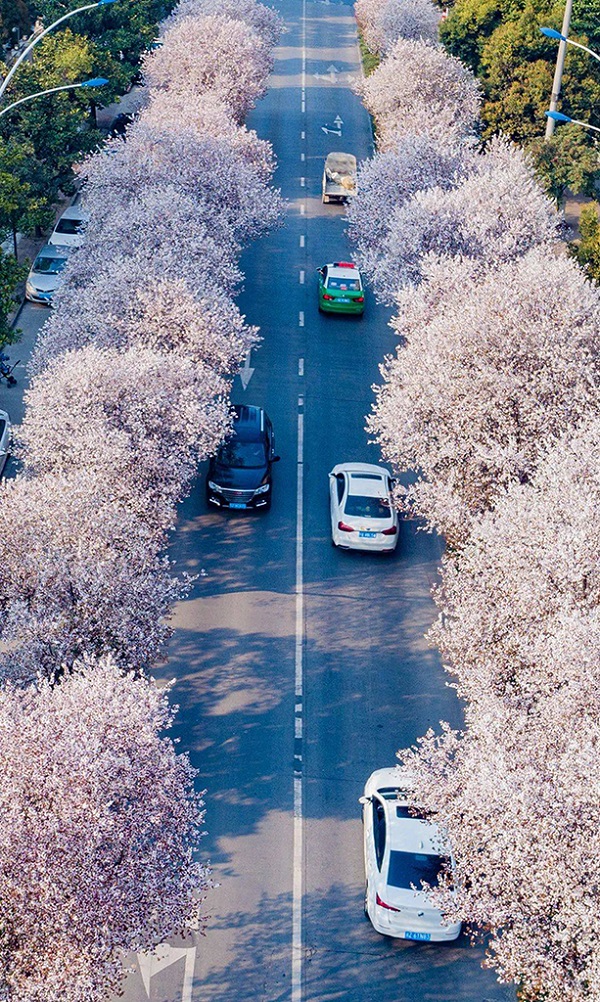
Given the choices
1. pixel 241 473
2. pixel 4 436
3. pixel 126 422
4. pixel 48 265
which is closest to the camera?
pixel 126 422

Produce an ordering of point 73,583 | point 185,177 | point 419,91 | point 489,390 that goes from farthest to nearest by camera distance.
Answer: point 419,91, point 185,177, point 489,390, point 73,583

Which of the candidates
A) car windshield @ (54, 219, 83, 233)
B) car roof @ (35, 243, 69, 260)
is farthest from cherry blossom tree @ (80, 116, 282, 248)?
car windshield @ (54, 219, 83, 233)

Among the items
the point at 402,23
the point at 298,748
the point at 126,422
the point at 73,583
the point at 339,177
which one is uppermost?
the point at 402,23

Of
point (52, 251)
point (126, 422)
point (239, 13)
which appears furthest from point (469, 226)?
point (239, 13)

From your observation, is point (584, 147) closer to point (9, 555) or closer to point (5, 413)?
point (5, 413)

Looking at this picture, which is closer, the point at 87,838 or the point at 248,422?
the point at 87,838

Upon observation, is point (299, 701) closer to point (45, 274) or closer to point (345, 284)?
point (345, 284)
